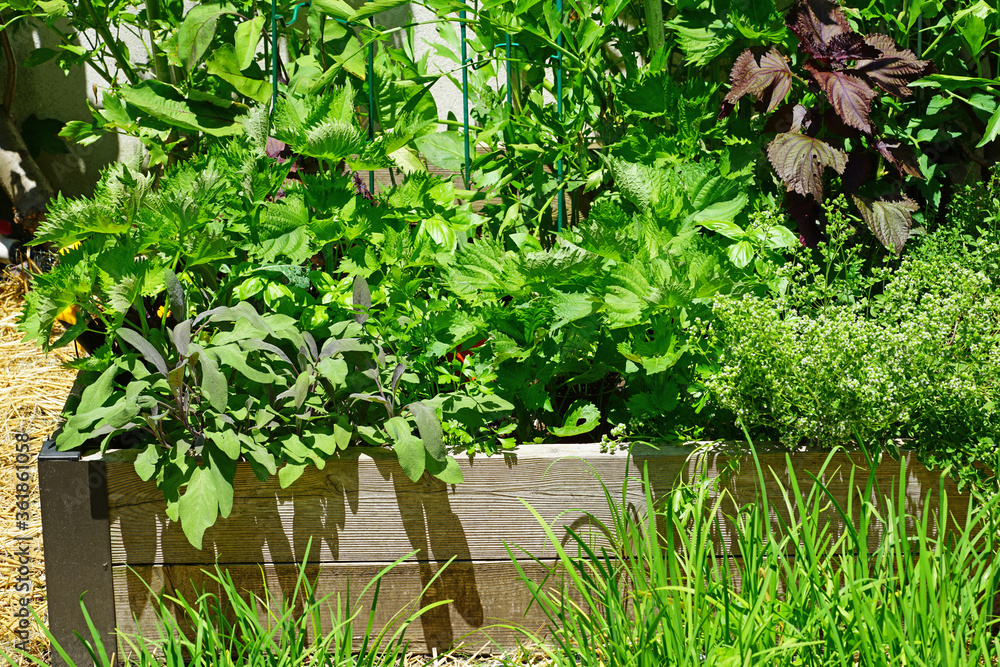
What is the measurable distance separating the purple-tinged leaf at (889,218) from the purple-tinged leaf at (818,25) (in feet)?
0.99

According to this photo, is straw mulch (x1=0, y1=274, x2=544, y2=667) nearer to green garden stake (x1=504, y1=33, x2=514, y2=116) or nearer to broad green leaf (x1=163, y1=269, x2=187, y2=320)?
broad green leaf (x1=163, y1=269, x2=187, y2=320)

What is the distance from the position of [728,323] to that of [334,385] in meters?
0.70

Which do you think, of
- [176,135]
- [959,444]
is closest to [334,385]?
[959,444]

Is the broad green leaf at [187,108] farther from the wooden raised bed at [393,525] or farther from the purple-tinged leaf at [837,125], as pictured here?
the purple-tinged leaf at [837,125]

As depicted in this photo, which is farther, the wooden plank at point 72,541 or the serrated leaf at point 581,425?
the serrated leaf at point 581,425

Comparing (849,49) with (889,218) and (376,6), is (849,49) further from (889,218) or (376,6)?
(376,6)

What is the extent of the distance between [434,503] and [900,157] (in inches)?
45.0

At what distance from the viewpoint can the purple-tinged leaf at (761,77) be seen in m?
1.49

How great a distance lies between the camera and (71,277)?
129 cm

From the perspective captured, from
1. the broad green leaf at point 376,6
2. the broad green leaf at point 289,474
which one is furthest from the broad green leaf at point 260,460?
the broad green leaf at point 376,6

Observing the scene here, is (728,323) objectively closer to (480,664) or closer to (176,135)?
(480,664)

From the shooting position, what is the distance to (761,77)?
1502 mm

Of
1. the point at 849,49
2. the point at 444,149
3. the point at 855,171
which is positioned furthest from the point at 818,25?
the point at 444,149

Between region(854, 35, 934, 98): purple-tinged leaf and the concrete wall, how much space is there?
5.45 feet
